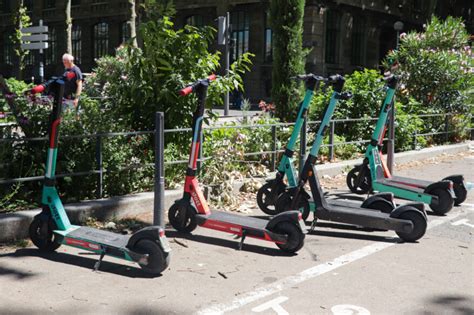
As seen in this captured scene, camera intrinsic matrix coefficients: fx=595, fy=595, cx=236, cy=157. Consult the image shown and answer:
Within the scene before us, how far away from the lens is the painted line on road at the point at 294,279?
424cm

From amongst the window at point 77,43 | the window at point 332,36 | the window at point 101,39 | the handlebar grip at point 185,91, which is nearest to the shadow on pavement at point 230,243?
the handlebar grip at point 185,91

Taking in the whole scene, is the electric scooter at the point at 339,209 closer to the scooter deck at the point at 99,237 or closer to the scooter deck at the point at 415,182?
the scooter deck at the point at 415,182

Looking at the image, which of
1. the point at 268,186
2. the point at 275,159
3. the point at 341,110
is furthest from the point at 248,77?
the point at 268,186

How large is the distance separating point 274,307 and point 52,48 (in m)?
44.2

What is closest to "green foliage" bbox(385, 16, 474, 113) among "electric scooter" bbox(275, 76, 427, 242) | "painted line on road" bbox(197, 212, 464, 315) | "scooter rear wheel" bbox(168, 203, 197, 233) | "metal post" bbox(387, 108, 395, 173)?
"metal post" bbox(387, 108, 395, 173)

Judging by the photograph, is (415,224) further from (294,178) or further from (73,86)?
(73,86)

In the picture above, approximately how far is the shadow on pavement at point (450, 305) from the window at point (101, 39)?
40.0 metres

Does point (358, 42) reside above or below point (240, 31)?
below

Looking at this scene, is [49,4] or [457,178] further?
[49,4]

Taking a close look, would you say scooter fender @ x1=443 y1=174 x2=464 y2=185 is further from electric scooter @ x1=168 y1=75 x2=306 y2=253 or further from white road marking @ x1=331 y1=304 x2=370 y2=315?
white road marking @ x1=331 y1=304 x2=370 y2=315

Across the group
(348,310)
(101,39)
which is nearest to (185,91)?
(348,310)

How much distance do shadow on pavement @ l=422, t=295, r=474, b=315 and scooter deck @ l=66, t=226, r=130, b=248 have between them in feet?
8.07

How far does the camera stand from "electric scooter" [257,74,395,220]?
6.54m

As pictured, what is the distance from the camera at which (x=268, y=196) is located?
7.14 m
